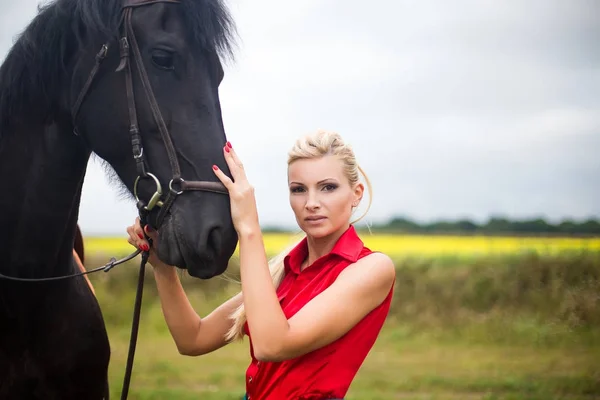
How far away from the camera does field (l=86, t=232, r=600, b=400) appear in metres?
7.39

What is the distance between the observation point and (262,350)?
1967mm

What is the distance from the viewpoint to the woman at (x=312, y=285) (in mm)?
1982

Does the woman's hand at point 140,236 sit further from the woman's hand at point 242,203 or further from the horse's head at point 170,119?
the woman's hand at point 242,203

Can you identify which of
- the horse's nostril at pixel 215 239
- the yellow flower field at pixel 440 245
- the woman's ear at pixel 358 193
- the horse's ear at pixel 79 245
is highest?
the woman's ear at pixel 358 193

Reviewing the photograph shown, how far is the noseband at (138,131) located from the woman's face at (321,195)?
0.90 ft

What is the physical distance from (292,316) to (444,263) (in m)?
12.1

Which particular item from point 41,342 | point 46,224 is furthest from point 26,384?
point 46,224

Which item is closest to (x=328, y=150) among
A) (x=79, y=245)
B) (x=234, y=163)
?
(x=234, y=163)

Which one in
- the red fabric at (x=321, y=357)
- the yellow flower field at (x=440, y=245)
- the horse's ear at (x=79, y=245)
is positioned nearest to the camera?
the red fabric at (x=321, y=357)

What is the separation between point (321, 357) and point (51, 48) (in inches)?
61.1

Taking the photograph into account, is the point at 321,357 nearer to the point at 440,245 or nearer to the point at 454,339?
the point at 454,339

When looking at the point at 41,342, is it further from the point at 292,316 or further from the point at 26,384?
the point at 292,316

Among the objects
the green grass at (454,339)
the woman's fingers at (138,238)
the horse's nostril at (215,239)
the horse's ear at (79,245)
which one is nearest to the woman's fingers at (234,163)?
the horse's nostril at (215,239)

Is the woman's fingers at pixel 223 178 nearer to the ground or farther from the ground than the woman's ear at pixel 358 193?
farther from the ground
